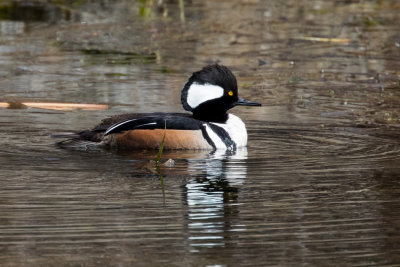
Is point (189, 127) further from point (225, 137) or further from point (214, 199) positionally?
point (214, 199)

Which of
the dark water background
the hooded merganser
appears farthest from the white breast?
the dark water background

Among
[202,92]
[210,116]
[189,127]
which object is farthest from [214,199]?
[210,116]

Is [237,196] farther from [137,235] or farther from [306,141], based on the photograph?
[306,141]

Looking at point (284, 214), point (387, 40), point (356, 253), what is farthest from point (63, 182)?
point (387, 40)

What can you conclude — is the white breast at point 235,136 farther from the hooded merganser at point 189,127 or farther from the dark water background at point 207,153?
the dark water background at point 207,153

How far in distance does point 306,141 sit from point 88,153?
6.88ft

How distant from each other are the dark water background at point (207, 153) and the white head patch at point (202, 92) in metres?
0.63

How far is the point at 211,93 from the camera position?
8789 mm

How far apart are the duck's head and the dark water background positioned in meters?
0.49

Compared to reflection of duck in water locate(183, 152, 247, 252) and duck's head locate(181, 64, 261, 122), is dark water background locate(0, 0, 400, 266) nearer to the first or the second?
reflection of duck in water locate(183, 152, 247, 252)

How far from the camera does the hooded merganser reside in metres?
8.51

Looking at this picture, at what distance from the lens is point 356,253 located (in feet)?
17.1

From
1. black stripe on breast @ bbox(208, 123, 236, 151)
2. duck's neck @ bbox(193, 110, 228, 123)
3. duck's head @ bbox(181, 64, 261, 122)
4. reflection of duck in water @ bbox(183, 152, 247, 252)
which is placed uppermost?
duck's head @ bbox(181, 64, 261, 122)

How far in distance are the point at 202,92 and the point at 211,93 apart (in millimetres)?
91
